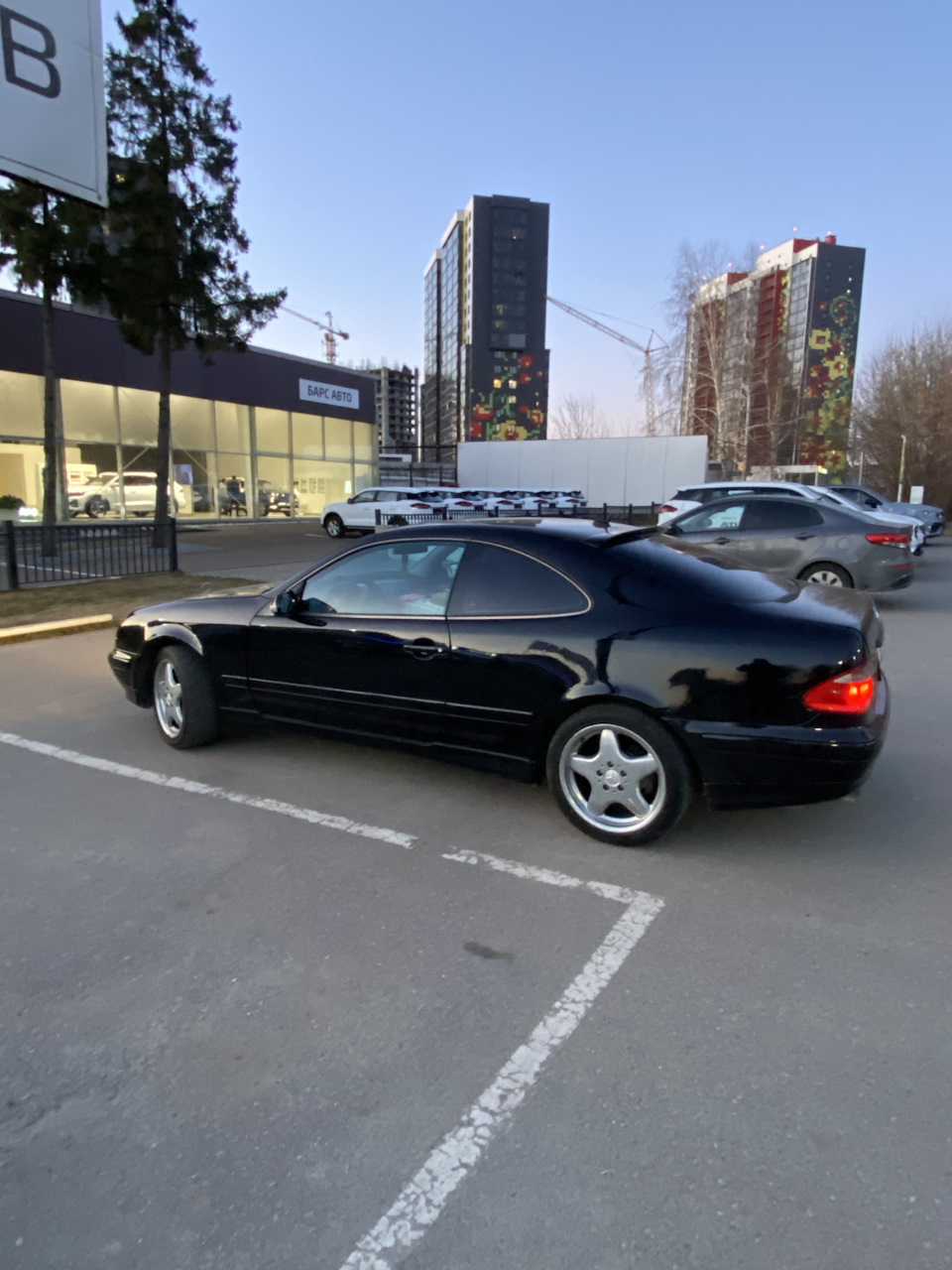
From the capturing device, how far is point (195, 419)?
28719 mm

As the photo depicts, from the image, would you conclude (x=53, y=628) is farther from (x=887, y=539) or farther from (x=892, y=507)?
(x=892, y=507)

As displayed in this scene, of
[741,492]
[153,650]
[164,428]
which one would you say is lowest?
[153,650]

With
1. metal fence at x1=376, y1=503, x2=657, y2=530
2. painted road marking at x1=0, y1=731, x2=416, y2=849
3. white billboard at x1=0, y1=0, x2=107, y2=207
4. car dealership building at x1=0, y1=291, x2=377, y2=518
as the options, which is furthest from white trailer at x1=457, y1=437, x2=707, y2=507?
painted road marking at x1=0, y1=731, x2=416, y2=849

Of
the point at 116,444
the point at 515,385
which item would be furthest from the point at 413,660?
the point at 515,385

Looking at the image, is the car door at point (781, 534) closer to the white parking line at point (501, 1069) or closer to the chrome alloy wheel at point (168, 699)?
the chrome alloy wheel at point (168, 699)

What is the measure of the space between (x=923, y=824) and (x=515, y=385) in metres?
159

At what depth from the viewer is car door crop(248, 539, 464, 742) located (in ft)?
13.6

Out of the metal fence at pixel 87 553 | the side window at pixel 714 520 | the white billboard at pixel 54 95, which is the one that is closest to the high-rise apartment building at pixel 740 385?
the side window at pixel 714 520

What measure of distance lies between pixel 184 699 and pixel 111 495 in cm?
2363

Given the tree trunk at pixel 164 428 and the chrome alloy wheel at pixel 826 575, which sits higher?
the tree trunk at pixel 164 428

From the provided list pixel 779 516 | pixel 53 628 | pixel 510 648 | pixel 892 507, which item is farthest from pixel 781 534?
pixel 892 507

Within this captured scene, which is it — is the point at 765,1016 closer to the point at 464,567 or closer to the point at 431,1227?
the point at 431,1227

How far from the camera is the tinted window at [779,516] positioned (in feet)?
33.2

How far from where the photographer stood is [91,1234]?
1802mm
